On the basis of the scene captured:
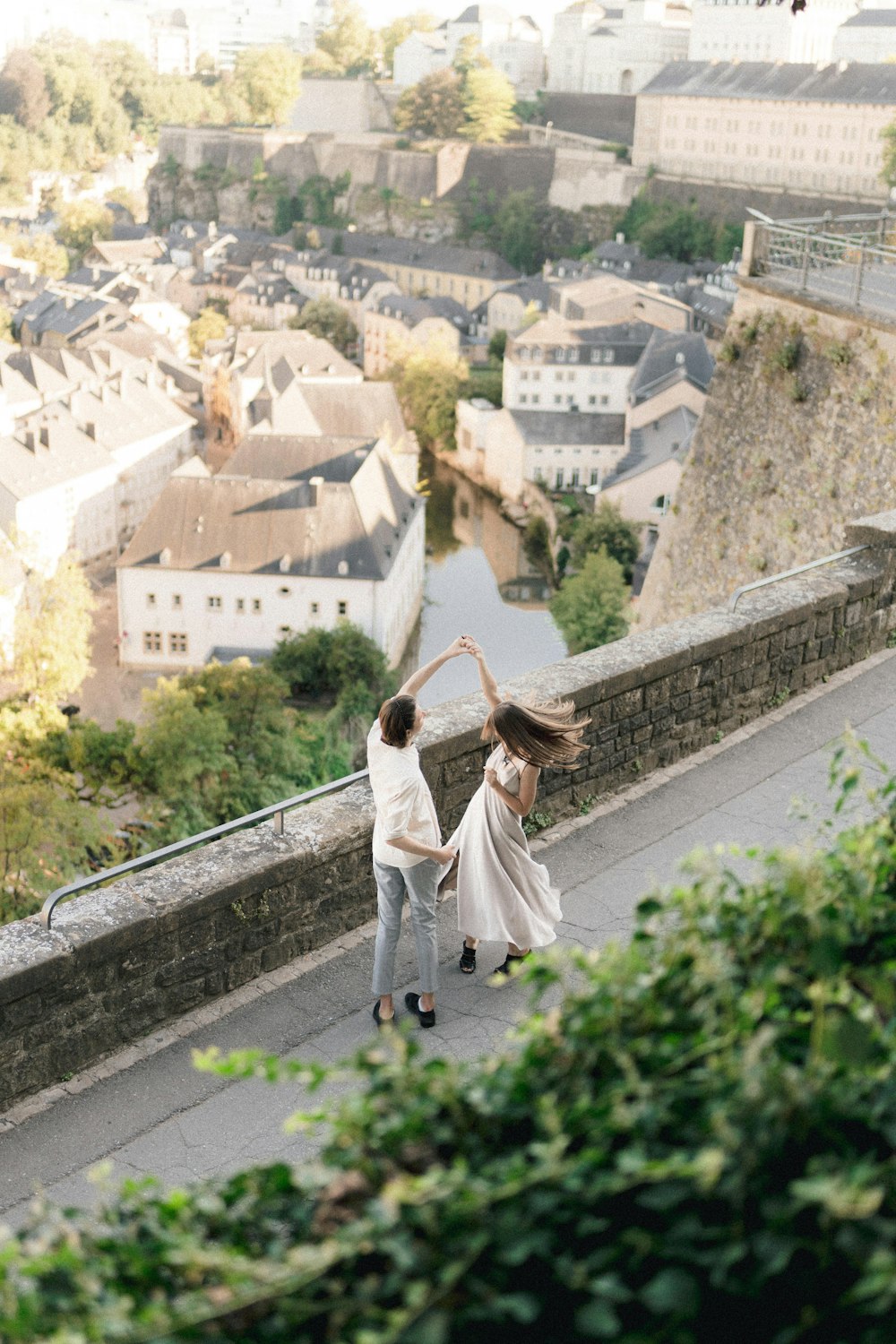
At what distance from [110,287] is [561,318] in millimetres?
28334

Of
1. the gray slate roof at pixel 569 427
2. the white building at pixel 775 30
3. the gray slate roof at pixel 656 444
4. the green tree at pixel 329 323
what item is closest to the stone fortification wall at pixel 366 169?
the white building at pixel 775 30

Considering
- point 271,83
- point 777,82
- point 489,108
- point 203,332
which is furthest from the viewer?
point 271,83

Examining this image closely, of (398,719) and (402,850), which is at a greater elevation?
(398,719)

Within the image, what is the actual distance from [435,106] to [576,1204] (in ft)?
339

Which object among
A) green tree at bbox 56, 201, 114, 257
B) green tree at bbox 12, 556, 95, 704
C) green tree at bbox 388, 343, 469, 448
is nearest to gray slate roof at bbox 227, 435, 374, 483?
green tree at bbox 12, 556, 95, 704

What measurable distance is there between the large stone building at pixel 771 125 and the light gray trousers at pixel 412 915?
220ft

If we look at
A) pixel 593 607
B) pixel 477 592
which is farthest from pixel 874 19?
pixel 593 607

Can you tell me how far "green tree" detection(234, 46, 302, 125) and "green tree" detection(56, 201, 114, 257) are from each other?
66.5 feet

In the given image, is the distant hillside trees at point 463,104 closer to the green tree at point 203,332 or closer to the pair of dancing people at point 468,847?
the green tree at point 203,332

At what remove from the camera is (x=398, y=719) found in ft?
14.8

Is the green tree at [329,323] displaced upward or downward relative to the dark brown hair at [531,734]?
downward

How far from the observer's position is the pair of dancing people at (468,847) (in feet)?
15.1

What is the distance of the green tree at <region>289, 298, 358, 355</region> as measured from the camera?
7531 cm

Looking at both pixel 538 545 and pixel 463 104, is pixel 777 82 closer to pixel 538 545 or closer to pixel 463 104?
pixel 463 104
